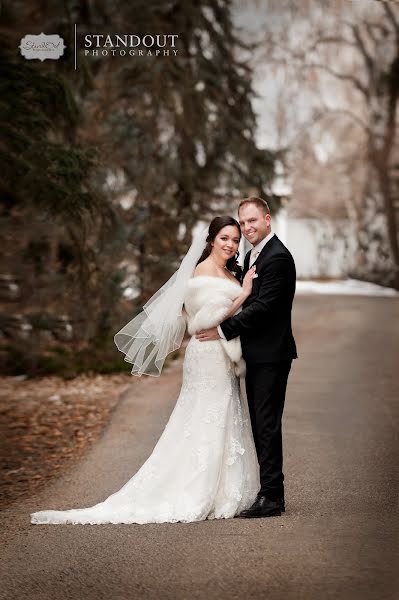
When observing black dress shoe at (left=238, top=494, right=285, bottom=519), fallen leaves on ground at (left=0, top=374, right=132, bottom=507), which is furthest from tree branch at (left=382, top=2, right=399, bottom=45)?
black dress shoe at (left=238, top=494, right=285, bottom=519)

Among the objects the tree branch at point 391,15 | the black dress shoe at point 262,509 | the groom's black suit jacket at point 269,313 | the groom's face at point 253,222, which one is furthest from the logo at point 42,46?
the tree branch at point 391,15

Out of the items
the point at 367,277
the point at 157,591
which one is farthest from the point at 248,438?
the point at 367,277

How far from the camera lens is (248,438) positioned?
632cm

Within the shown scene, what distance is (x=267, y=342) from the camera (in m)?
6.09

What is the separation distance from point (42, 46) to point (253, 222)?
15.6 feet

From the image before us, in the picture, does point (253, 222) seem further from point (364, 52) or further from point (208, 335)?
point (364, 52)

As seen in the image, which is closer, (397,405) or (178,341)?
(178,341)

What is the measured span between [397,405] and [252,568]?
6.27 metres

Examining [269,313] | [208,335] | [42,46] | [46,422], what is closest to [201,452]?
[208,335]

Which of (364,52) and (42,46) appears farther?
(364,52)

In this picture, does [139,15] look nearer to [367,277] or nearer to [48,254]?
[48,254]

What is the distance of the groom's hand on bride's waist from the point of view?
20.6ft

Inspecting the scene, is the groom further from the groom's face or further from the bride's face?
the bride's face

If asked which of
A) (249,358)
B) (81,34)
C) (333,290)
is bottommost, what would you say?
(333,290)
